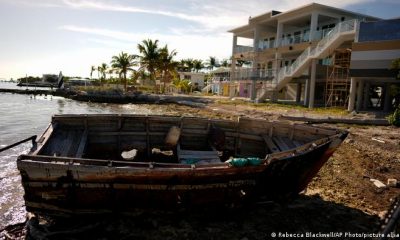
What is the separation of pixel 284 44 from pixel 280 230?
31.0 m

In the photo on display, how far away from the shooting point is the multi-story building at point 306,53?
2836 centimetres

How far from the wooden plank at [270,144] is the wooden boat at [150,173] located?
0.03m

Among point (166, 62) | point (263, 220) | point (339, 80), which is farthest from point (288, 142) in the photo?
point (166, 62)

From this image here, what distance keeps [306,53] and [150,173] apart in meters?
26.9

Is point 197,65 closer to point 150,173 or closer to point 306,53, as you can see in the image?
point 306,53

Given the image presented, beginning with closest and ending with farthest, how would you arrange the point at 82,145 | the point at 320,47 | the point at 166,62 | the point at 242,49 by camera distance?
1. the point at 82,145
2. the point at 320,47
3. the point at 242,49
4. the point at 166,62

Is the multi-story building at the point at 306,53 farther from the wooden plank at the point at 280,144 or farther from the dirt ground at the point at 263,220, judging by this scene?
the dirt ground at the point at 263,220

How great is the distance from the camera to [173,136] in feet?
32.3

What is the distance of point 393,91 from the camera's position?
859 inches

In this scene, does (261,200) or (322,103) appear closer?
(261,200)

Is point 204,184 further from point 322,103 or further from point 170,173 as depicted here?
point 322,103

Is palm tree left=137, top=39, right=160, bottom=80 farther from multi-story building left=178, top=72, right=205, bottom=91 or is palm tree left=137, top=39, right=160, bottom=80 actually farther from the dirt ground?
the dirt ground

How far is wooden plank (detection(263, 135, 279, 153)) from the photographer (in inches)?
367

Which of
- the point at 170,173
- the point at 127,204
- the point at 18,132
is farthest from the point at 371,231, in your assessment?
the point at 18,132
